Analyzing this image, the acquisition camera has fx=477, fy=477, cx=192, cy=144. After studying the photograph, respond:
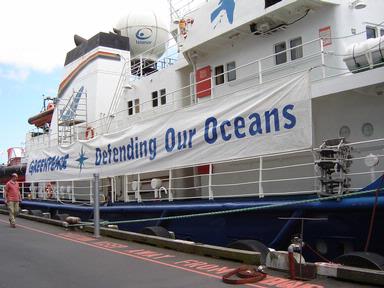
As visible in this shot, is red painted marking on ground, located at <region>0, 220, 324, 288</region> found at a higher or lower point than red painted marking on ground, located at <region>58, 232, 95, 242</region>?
lower

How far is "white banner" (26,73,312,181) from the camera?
26.5 ft

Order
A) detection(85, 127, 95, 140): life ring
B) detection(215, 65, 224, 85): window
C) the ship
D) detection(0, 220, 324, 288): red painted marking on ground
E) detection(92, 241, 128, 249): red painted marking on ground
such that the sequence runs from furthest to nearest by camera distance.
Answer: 1. detection(85, 127, 95, 140): life ring
2. detection(215, 65, 224, 85): window
3. detection(92, 241, 128, 249): red painted marking on ground
4. the ship
5. detection(0, 220, 324, 288): red painted marking on ground

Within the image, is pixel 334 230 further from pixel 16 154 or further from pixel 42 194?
pixel 16 154

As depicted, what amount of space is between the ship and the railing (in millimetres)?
26

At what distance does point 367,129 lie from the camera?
796 cm

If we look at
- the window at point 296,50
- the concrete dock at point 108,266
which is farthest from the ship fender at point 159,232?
the window at point 296,50

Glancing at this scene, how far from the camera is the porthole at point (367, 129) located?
792cm

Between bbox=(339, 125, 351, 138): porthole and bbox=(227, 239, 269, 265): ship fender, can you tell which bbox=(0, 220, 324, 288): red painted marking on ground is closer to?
bbox=(227, 239, 269, 265): ship fender

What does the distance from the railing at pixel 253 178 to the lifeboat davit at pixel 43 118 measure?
8429mm

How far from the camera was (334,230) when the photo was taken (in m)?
7.26

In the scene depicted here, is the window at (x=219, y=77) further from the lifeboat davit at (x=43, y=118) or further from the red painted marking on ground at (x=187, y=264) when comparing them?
the lifeboat davit at (x=43, y=118)

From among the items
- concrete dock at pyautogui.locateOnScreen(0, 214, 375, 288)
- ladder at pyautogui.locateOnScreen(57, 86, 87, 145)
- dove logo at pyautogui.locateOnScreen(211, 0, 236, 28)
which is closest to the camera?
concrete dock at pyautogui.locateOnScreen(0, 214, 375, 288)

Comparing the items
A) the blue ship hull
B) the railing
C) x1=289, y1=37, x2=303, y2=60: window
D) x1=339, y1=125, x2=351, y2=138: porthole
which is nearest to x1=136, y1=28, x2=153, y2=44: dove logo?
the railing

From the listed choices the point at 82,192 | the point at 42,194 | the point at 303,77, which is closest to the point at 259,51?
the point at 303,77
